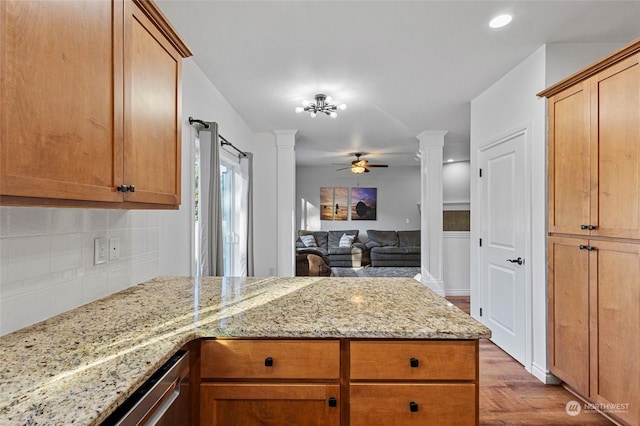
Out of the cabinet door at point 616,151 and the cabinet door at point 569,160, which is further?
the cabinet door at point 569,160

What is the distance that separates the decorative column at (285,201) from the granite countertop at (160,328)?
122 inches

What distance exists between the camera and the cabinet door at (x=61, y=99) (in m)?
0.81

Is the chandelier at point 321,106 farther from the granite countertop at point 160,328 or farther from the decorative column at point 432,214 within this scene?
the granite countertop at point 160,328

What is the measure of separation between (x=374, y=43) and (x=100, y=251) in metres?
2.18

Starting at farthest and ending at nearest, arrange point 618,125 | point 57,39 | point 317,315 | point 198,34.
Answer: point 198,34
point 618,125
point 317,315
point 57,39

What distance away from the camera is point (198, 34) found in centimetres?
234

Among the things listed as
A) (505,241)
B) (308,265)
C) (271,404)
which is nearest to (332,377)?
(271,404)

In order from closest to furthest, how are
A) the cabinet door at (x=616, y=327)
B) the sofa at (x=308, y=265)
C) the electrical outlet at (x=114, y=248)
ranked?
the electrical outlet at (x=114, y=248), the cabinet door at (x=616, y=327), the sofa at (x=308, y=265)

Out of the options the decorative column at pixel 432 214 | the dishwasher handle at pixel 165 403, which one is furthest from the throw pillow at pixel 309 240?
the dishwasher handle at pixel 165 403

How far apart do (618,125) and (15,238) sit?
2.83 metres

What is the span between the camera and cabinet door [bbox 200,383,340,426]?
1.17 metres

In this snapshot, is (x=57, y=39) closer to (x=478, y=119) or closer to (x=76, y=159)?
(x=76, y=159)

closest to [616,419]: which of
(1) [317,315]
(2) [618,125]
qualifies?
(2) [618,125]

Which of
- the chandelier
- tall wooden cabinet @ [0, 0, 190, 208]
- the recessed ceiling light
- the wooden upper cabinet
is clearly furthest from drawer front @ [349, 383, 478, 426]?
the chandelier
